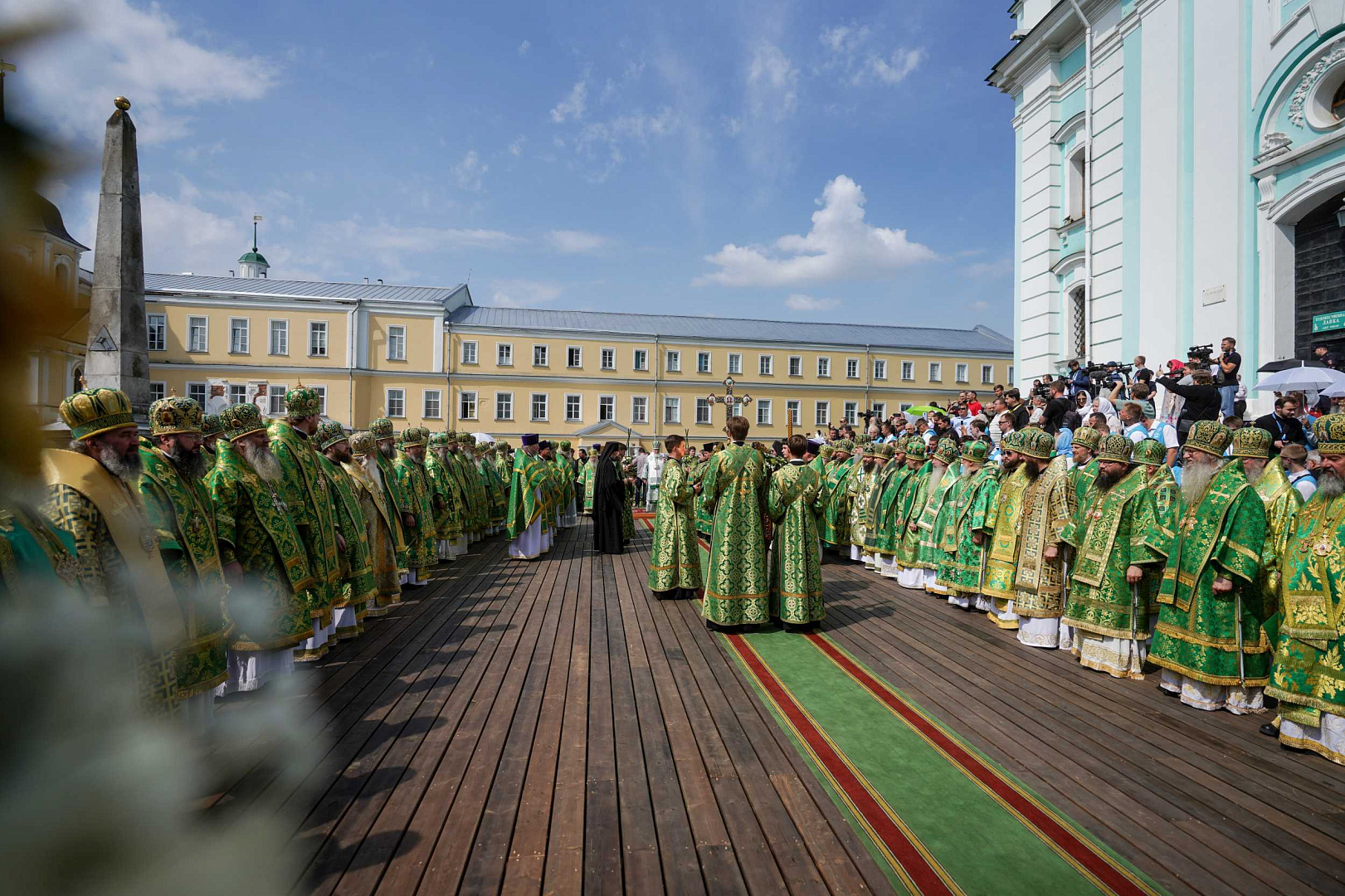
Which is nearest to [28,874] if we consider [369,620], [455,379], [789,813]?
[789,813]

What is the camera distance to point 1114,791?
3686 mm

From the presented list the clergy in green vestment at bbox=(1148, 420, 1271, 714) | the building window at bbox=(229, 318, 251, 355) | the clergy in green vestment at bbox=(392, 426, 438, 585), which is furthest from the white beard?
the building window at bbox=(229, 318, 251, 355)

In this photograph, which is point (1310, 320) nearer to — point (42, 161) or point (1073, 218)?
point (1073, 218)

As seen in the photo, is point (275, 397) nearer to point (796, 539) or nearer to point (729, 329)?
point (729, 329)

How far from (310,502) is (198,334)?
123 ft

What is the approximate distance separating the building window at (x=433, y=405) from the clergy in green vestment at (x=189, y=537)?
35.4 metres

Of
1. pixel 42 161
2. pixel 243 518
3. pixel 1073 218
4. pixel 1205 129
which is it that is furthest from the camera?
pixel 1073 218

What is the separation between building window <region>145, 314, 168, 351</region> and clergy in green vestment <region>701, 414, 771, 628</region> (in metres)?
38.7

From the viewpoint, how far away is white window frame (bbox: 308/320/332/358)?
36625 mm

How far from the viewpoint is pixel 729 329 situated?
4584cm

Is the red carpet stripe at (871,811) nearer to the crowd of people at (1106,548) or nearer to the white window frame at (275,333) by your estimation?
the crowd of people at (1106,548)

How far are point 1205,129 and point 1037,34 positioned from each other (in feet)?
20.1

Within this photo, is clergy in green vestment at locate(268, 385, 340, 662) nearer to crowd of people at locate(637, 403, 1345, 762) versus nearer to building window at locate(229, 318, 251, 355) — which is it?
crowd of people at locate(637, 403, 1345, 762)

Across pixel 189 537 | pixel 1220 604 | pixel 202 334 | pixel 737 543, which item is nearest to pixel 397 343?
pixel 202 334
